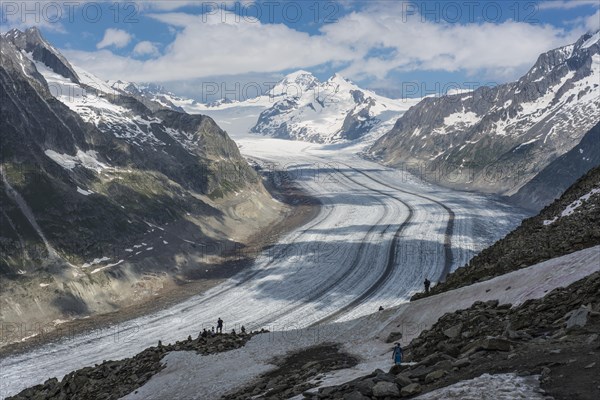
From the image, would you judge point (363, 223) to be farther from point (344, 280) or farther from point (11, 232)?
point (11, 232)

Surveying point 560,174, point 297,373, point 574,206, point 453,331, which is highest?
point 574,206

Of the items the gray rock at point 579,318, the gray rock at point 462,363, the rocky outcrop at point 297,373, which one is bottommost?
the rocky outcrop at point 297,373

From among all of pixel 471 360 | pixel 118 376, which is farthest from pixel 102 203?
pixel 471 360

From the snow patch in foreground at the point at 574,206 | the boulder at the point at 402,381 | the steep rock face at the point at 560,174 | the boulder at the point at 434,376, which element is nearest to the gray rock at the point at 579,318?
the boulder at the point at 434,376

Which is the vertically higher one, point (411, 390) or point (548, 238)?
point (548, 238)

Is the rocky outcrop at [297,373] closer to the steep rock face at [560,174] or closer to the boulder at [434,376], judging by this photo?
the boulder at [434,376]

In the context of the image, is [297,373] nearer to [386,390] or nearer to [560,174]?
[386,390]
